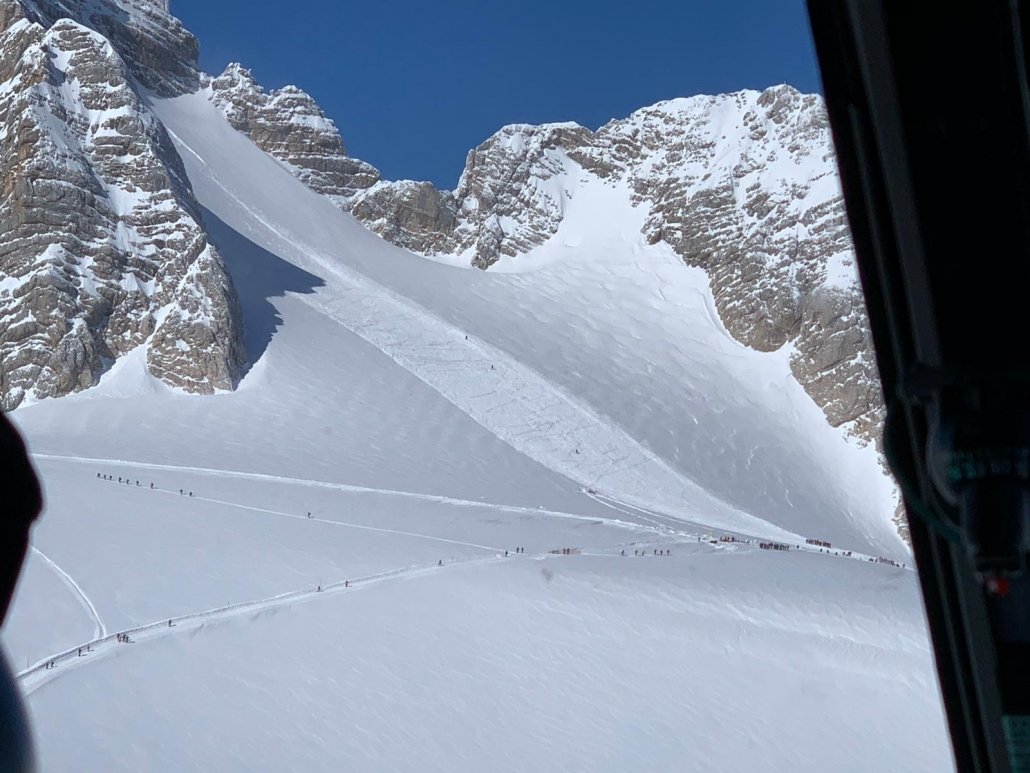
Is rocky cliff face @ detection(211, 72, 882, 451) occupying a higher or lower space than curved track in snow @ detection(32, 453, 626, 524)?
higher

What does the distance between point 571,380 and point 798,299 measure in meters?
16.0

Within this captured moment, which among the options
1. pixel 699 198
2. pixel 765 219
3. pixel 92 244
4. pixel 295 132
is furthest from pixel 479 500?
pixel 295 132

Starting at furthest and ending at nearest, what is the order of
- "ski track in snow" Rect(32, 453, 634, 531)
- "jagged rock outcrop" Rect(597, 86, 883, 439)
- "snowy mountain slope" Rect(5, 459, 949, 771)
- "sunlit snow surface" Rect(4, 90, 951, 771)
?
"jagged rock outcrop" Rect(597, 86, 883, 439) < "ski track in snow" Rect(32, 453, 634, 531) < "sunlit snow surface" Rect(4, 90, 951, 771) < "snowy mountain slope" Rect(5, 459, 949, 771)

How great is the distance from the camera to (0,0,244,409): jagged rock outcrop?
135 ft

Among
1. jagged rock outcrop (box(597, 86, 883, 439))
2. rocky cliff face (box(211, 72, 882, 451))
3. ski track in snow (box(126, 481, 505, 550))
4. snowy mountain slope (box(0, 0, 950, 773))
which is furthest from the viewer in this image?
rocky cliff face (box(211, 72, 882, 451))

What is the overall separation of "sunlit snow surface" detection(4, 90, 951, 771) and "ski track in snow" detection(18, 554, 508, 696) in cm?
9

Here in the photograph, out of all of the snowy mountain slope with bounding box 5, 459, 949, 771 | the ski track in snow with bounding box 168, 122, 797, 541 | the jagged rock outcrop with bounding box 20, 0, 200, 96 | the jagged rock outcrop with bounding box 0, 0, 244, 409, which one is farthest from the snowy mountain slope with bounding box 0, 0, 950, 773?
the jagged rock outcrop with bounding box 0, 0, 244, 409

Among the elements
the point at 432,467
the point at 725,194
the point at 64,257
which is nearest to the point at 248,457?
the point at 432,467

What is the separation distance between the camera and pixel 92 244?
145ft

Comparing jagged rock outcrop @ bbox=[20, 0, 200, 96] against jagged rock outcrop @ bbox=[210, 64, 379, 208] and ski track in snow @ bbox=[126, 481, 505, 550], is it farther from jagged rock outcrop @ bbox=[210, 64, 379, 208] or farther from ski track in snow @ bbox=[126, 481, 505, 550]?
ski track in snow @ bbox=[126, 481, 505, 550]

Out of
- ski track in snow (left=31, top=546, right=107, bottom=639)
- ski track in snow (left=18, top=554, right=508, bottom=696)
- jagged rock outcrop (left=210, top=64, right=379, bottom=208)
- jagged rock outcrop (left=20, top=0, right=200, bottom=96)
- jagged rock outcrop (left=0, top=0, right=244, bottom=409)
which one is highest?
jagged rock outcrop (left=20, top=0, right=200, bottom=96)

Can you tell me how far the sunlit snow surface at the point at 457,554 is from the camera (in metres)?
12.7

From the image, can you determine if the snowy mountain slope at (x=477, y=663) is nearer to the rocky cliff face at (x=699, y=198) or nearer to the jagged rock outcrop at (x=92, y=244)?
the jagged rock outcrop at (x=92, y=244)

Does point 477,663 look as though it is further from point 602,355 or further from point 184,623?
point 602,355
